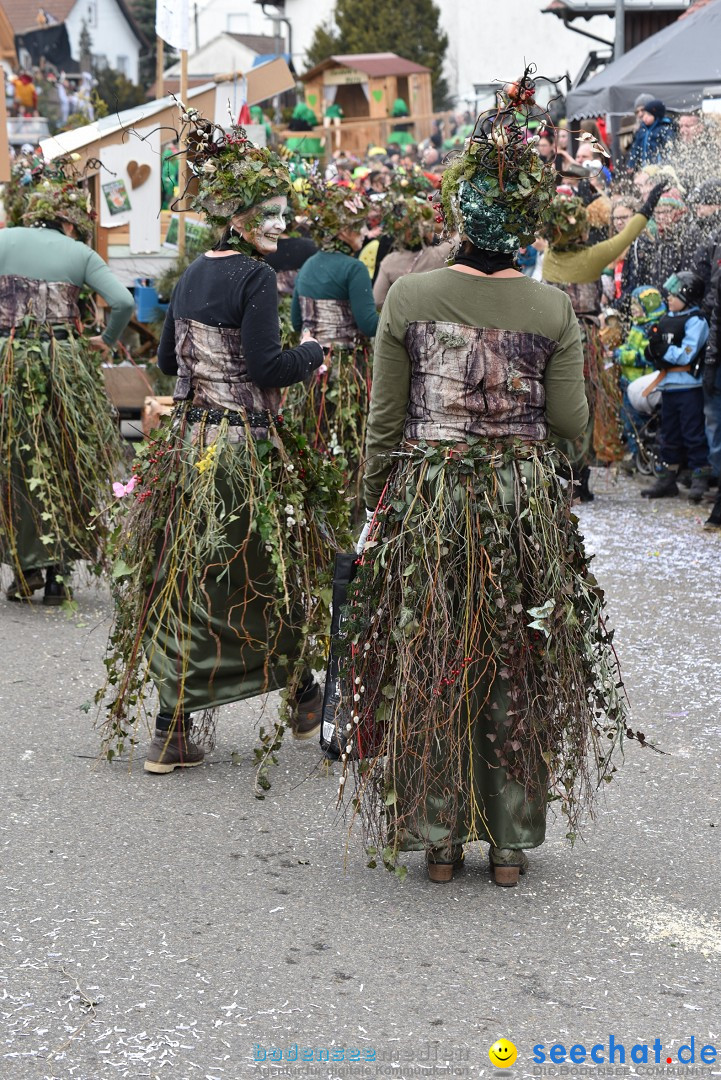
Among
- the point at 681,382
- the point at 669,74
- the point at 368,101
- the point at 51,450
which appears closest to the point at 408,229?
the point at 681,382

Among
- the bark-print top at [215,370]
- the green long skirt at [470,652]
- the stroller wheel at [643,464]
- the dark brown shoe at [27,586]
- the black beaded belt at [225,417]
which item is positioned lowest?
the dark brown shoe at [27,586]

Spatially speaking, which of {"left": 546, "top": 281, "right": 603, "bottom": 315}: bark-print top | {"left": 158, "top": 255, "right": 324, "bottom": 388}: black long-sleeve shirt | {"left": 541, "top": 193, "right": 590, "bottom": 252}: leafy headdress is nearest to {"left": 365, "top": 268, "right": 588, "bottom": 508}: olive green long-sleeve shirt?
{"left": 158, "top": 255, "right": 324, "bottom": 388}: black long-sleeve shirt

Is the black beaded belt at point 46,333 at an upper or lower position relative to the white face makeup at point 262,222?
lower

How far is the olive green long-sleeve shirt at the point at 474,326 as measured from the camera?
3926 mm

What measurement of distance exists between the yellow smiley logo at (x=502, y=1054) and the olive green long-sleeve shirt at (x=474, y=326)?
1.58 meters

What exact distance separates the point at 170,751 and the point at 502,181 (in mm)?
2259

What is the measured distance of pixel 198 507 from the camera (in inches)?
191

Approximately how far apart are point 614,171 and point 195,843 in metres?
9.28

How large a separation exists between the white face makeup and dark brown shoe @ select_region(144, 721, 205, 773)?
5.44 feet

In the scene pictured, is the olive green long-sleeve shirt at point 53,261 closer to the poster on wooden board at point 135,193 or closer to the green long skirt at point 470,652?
the green long skirt at point 470,652

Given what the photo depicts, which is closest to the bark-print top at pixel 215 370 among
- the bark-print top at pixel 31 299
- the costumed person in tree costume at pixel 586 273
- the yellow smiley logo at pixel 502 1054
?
the bark-print top at pixel 31 299

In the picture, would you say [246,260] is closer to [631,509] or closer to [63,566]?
[63,566]

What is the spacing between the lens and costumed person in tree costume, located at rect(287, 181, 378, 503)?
815 centimetres

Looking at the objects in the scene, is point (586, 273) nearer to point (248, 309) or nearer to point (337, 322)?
point (337, 322)
